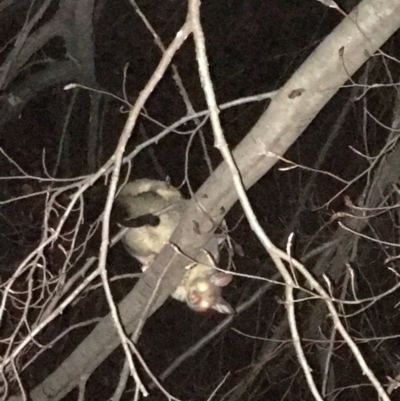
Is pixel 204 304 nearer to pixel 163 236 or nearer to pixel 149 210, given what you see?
pixel 163 236

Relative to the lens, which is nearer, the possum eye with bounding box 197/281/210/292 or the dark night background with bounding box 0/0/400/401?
the possum eye with bounding box 197/281/210/292

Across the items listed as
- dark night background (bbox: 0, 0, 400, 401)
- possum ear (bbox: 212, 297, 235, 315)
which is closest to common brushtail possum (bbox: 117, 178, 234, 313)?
possum ear (bbox: 212, 297, 235, 315)

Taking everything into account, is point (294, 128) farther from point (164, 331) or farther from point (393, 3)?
point (164, 331)

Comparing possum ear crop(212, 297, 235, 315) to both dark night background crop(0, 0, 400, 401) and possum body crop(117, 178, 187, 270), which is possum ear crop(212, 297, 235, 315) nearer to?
possum body crop(117, 178, 187, 270)

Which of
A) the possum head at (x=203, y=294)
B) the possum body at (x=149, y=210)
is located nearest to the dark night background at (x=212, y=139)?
the possum head at (x=203, y=294)

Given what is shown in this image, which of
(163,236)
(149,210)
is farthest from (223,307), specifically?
(149,210)

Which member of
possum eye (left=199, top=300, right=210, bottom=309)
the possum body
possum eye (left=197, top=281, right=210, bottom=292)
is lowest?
possum eye (left=199, top=300, right=210, bottom=309)

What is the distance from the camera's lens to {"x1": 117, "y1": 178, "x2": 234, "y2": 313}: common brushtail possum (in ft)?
9.11

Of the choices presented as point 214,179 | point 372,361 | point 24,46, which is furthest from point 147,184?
point 372,361

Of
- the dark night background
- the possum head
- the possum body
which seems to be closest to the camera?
the possum body

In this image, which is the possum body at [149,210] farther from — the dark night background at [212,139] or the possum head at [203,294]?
the dark night background at [212,139]

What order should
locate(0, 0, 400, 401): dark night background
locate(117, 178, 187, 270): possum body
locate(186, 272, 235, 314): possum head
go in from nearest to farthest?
locate(117, 178, 187, 270): possum body, locate(186, 272, 235, 314): possum head, locate(0, 0, 400, 401): dark night background

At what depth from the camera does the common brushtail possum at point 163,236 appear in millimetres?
2775

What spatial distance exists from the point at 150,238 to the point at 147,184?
314mm
